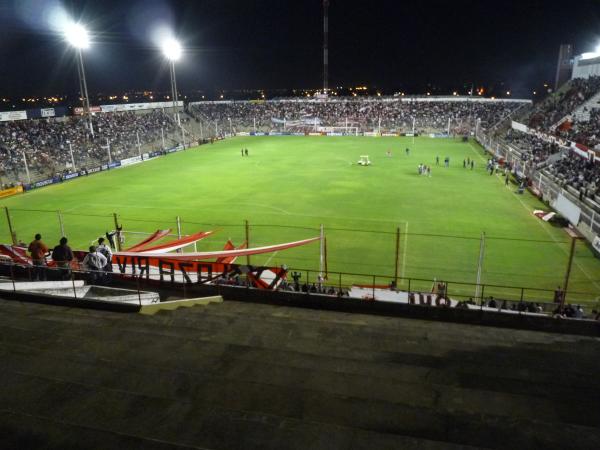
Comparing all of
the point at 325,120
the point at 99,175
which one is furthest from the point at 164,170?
the point at 325,120

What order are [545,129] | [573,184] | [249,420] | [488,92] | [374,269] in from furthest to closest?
[488,92] < [545,129] < [573,184] < [374,269] < [249,420]

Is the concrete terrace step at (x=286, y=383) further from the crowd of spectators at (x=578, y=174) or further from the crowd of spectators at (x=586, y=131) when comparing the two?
the crowd of spectators at (x=586, y=131)

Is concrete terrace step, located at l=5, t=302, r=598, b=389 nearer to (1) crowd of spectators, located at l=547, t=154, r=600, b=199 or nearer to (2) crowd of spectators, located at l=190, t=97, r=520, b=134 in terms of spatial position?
(1) crowd of spectators, located at l=547, t=154, r=600, b=199

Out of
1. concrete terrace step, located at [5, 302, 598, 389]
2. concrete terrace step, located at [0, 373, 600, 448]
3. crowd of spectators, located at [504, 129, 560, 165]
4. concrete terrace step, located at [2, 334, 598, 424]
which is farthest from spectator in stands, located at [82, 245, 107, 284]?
crowd of spectators, located at [504, 129, 560, 165]

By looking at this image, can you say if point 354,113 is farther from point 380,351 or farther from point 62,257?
point 380,351

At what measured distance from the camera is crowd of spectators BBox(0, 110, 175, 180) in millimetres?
42469

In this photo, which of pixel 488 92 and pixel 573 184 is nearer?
pixel 573 184

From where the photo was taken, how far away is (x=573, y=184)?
29.5 meters

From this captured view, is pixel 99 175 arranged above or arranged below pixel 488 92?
below

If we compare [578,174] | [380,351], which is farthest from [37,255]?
[578,174]

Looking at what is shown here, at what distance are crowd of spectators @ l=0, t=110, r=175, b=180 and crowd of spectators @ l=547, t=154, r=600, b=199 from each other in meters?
44.7

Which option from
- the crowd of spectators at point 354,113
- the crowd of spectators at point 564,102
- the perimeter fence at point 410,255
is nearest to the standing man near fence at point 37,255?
the perimeter fence at point 410,255

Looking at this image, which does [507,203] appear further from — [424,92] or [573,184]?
[424,92]

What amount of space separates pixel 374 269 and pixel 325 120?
72212mm
